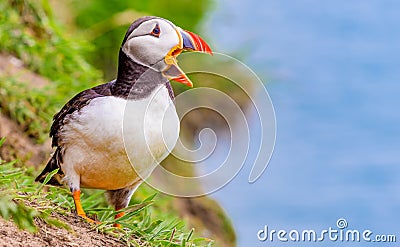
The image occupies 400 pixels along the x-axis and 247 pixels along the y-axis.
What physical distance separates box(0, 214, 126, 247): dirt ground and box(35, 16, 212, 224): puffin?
0.13 meters

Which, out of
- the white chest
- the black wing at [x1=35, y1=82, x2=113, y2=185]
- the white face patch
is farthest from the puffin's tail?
the white face patch

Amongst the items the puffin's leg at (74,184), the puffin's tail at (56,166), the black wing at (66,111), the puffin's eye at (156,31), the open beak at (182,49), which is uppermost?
the puffin's eye at (156,31)

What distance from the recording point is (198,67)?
6.70m

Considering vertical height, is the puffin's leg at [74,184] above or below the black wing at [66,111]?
below

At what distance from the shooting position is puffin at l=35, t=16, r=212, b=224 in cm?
300

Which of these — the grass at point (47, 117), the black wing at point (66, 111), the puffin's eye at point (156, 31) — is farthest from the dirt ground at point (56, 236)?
the puffin's eye at point (156, 31)

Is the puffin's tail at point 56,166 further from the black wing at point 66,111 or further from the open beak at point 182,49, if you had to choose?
the open beak at point 182,49

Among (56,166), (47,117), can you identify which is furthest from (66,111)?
(47,117)

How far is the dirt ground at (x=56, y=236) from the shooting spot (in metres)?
2.51

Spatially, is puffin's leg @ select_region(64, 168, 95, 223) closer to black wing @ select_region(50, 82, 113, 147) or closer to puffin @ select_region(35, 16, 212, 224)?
puffin @ select_region(35, 16, 212, 224)

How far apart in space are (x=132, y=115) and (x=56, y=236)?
59 cm

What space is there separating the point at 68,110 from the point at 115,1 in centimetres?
486

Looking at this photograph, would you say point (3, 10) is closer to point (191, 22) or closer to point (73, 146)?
point (191, 22)

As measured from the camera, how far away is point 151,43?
9.88 ft
